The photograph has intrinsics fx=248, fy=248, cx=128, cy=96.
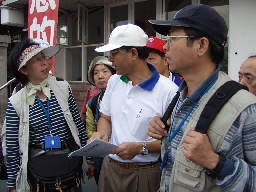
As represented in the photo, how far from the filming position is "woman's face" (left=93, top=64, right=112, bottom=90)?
3028mm

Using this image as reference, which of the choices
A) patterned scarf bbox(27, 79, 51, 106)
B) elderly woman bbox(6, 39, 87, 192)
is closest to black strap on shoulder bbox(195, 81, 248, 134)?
elderly woman bbox(6, 39, 87, 192)

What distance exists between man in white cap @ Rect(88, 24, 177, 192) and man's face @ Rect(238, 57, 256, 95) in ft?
1.67

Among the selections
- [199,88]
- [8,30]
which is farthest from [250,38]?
[8,30]

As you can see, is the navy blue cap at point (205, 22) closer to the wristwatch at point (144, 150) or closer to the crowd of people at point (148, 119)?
the crowd of people at point (148, 119)

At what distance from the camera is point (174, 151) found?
1.29 metres

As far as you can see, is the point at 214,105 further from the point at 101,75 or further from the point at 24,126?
the point at 101,75

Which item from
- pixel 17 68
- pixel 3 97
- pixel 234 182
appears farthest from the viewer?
pixel 3 97

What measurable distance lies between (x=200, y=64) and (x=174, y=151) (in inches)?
18.4

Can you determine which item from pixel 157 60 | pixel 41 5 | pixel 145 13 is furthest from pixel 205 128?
pixel 145 13

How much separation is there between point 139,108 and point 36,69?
1.06 metres

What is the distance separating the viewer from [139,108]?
1788 mm

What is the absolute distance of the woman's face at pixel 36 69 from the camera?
2.23m

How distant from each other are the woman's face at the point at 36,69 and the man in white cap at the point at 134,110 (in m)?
0.70

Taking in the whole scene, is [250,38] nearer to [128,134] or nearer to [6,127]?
[128,134]
